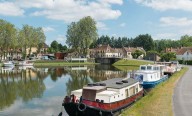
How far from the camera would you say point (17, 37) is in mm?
125750

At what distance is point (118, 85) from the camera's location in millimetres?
30438

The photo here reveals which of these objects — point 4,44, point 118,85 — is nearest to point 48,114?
point 118,85

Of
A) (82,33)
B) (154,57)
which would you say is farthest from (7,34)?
(154,57)

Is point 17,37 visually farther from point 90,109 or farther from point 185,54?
point 90,109

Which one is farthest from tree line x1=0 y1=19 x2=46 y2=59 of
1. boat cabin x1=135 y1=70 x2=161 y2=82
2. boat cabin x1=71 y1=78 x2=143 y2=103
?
boat cabin x1=71 y1=78 x2=143 y2=103

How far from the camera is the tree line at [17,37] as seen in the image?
11644cm

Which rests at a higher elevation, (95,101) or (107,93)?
(107,93)

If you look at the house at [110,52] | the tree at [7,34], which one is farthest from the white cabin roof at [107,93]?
the house at [110,52]

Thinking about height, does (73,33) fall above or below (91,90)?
above

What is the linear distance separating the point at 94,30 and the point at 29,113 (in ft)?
338

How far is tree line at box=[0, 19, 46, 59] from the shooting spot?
382 ft

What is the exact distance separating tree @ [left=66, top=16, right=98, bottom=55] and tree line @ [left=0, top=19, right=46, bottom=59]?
48.3 feet

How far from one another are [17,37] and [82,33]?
28.5m

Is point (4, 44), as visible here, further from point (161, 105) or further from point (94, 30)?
point (161, 105)
